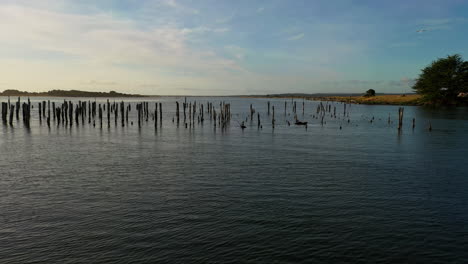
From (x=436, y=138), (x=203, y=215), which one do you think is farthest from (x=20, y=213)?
(x=436, y=138)

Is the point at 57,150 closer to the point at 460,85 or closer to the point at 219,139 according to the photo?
the point at 219,139

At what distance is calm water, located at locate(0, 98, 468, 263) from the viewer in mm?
12172

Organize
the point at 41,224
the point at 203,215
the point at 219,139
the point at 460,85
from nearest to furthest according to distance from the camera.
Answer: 1. the point at 41,224
2. the point at 203,215
3. the point at 219,139
4. the point at 460,85

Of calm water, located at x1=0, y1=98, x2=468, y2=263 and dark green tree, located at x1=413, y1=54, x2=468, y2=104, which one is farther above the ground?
dark green tree, located at x1=413, y1=54, x2=468, y2=104

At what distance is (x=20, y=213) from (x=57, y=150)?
753 inches

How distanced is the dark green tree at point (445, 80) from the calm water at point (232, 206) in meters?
88.3

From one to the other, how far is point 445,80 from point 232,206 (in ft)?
363

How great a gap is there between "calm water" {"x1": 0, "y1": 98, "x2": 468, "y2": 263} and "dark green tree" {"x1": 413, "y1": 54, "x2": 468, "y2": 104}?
290ft

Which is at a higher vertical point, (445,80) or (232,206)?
(445,80)

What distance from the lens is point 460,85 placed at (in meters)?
107

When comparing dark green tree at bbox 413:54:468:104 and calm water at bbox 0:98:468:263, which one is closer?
calm water at bbox 0:98:468:263

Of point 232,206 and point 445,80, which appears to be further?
point 445,80

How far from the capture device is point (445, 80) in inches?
4210

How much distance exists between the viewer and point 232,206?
16.8 metres
